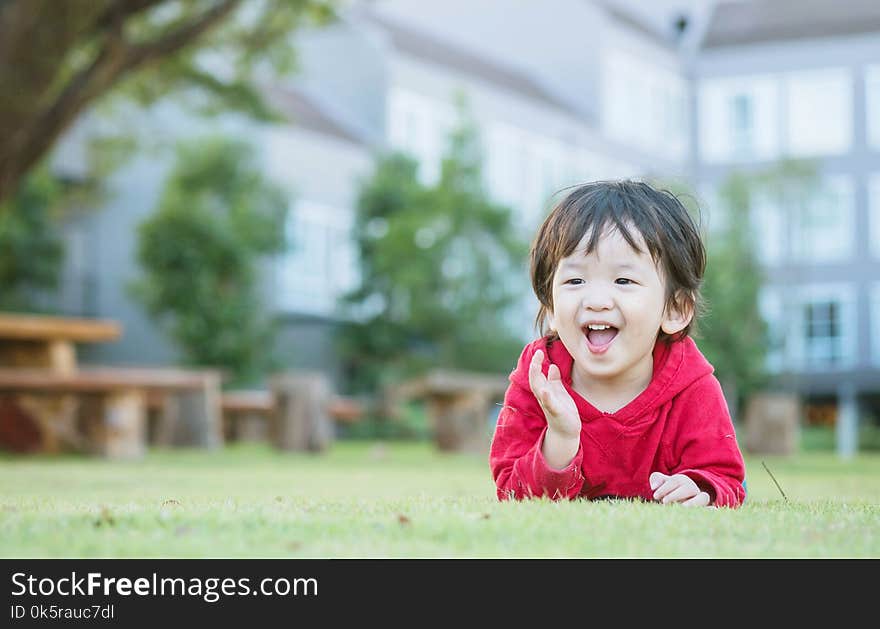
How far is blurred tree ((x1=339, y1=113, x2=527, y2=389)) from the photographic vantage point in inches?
858

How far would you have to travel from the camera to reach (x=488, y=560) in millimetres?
2293

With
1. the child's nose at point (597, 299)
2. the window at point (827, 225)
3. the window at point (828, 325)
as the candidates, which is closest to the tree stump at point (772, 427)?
the window at point (827, 225)

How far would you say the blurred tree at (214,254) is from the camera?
21141 mm

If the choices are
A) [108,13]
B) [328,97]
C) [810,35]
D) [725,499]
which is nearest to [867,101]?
[810,35]

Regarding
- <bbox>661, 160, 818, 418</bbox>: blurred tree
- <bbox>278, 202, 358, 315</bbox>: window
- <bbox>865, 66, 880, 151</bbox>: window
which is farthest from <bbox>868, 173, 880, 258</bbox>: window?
<bbox>278, 202, 358, 315</bbox>: window

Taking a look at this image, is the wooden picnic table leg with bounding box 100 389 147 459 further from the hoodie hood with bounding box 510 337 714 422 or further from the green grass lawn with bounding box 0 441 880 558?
the hoodie hood with bounding box 510 337 714 422

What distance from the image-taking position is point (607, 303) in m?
3.55

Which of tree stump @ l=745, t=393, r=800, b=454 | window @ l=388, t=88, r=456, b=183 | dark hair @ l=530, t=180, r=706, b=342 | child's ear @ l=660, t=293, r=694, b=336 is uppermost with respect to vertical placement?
window @ l=388, t=88, r=456, b=183

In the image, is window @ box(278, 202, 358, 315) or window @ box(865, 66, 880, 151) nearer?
window @ box(278, 202, 358, 315)

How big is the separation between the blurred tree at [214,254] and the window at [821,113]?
1467 cm

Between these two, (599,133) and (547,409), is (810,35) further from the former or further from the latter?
(547,409)

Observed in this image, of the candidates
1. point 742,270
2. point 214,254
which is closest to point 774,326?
point 742,270

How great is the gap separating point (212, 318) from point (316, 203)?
508cm

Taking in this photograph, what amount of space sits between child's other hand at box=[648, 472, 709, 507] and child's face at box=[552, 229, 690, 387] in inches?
12.4
